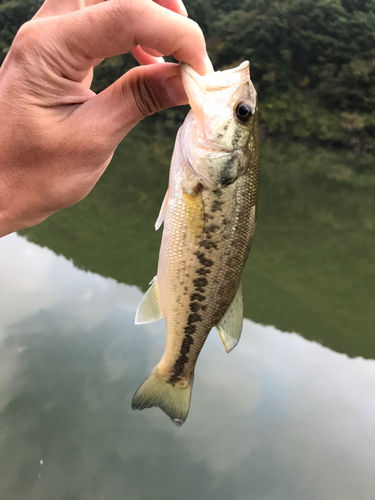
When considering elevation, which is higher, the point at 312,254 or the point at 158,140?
the point at 312,254

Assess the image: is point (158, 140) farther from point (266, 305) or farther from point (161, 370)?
point (161, 370)

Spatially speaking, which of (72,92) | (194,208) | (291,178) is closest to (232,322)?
(194,208)

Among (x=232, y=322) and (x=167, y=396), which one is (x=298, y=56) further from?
(x=167, y=396)

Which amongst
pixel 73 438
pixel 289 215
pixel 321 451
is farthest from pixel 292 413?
pixel 289 215

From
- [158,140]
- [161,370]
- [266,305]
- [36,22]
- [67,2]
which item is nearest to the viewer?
[36,22]

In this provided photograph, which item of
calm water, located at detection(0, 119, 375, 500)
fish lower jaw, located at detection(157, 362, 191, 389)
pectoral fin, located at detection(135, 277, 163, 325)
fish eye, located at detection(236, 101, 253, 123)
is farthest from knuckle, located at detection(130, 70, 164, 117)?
calm water, located at detection(0, 119, 375, 500)

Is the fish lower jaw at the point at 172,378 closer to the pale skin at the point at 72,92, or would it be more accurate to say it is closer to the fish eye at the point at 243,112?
the pale skin at the point at 72,92

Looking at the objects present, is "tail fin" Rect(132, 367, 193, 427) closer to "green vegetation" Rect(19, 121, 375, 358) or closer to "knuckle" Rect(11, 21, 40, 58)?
"knuckle" Rect(11, 21, 40, 58)
